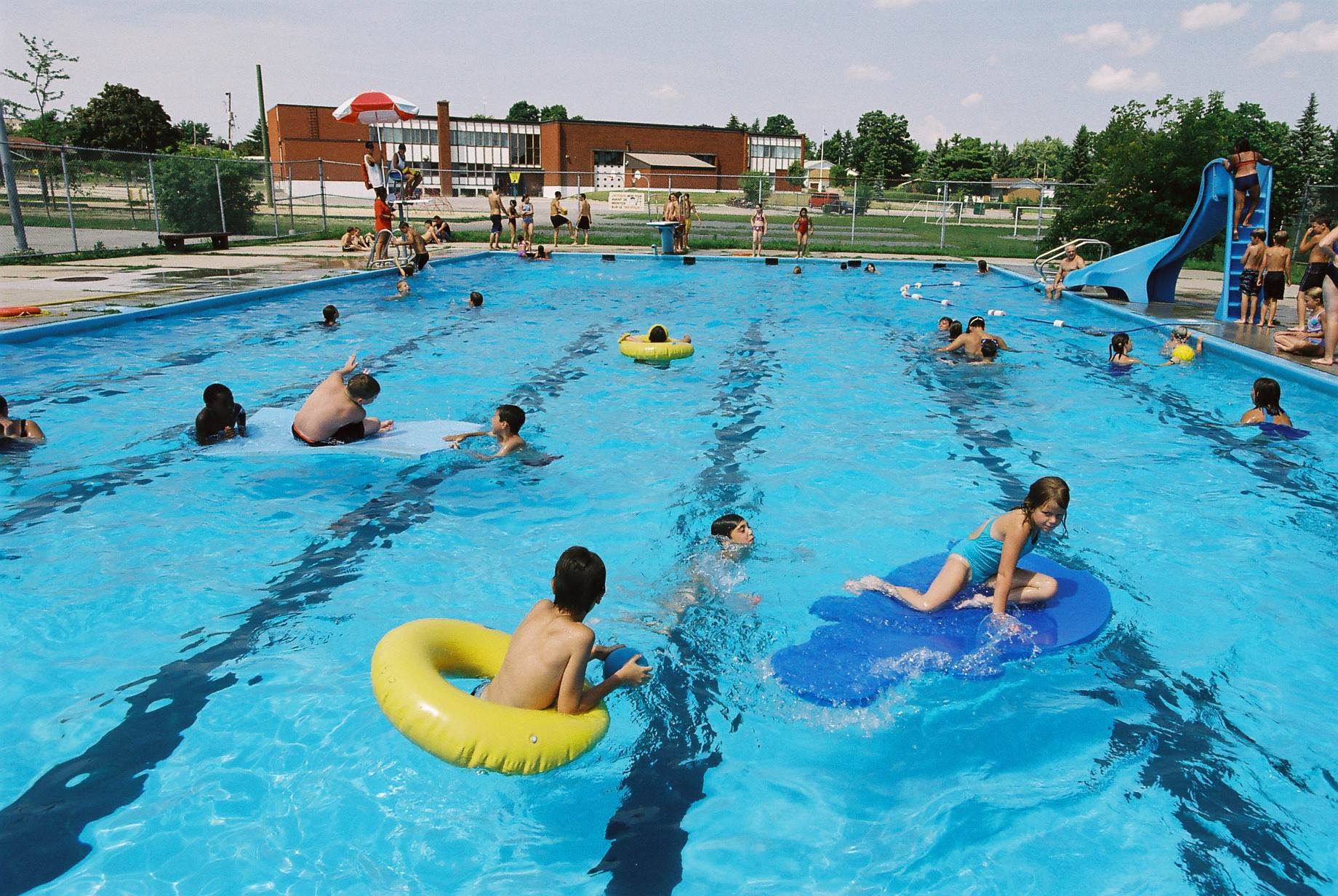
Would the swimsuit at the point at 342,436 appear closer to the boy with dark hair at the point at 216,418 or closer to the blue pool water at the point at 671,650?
the blue pool water at the point at 671,650

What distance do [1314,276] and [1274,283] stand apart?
1.26m

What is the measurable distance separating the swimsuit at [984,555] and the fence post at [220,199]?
23090mm

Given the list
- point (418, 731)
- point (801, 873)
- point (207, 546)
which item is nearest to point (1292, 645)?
point (801, 873)

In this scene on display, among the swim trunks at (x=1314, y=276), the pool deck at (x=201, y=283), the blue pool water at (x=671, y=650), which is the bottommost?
the blue pool water at (x=671, y=650)

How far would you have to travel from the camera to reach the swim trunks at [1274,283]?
12.2 metres

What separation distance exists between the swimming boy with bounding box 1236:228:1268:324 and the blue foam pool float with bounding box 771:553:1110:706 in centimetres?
1042

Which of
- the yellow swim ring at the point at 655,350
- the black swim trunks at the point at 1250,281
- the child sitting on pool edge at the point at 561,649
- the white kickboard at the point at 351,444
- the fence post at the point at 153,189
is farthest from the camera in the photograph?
the fence post at the point at 153,189

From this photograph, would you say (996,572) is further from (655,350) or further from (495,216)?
(495,216)

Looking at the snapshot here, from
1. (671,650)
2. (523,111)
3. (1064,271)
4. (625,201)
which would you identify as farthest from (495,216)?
(523,111)

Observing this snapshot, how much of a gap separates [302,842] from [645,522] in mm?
3253

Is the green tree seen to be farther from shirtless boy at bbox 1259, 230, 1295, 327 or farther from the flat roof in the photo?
shirtless boy at bbox 1259, 230, 1295, 327

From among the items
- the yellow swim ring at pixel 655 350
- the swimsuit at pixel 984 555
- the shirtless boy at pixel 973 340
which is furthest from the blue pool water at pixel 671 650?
the shirtless boy at pixel 973 340

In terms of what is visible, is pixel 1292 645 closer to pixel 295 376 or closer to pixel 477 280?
pixel 295 376

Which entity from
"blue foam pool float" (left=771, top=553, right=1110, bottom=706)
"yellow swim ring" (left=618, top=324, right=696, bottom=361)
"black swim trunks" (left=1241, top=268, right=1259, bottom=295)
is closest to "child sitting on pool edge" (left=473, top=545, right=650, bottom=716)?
"blue foam pool float" (left=771, top=553, right=1110, bottom=706)
